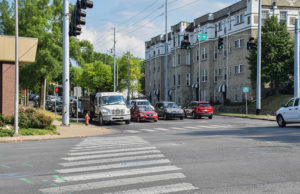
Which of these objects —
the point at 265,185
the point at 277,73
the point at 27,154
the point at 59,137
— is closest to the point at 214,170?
the point at 265,185

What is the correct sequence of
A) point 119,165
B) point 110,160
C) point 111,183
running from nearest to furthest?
point 111,183 → point 119,165 → point 110,160

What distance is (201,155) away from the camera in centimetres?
980

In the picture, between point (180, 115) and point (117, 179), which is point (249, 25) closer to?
point (180, 115)

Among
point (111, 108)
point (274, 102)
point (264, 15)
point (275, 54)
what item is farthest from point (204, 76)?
point (111, 108)

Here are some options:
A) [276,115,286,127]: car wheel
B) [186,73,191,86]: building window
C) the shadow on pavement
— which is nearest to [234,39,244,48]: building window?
[186,73,191,86]: building window

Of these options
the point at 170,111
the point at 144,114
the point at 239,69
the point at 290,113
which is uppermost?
the point at 239,69

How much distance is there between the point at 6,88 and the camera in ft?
69.8

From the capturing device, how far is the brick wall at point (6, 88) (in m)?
21.1

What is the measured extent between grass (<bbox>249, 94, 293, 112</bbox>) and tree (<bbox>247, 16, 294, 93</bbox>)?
73.7 inches

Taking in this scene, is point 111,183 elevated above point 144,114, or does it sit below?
below

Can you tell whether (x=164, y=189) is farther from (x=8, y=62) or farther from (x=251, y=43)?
(x=251, y=43)

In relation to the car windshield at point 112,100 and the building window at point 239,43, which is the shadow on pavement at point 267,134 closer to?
the car windshield at point 112,100

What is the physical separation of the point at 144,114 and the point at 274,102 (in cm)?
1812

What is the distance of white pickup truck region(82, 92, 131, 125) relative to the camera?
2630 centimetres
